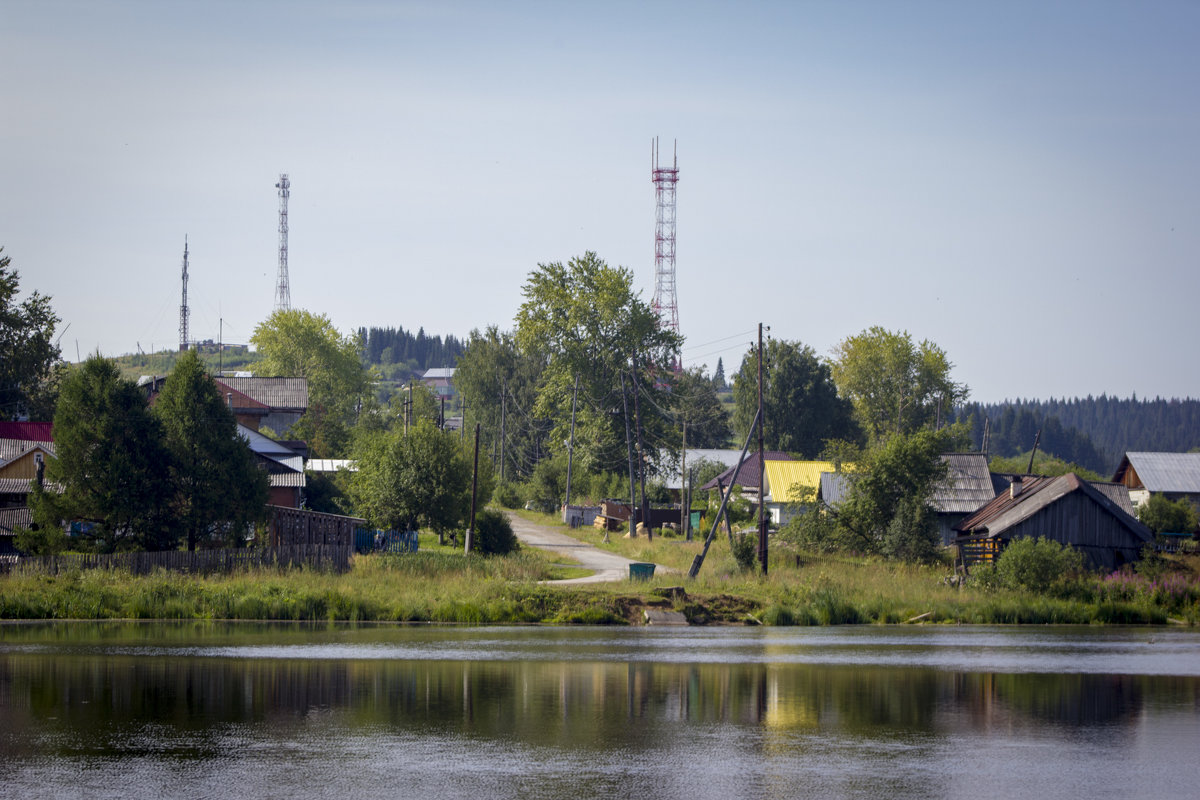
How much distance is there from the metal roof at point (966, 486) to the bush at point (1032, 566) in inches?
591

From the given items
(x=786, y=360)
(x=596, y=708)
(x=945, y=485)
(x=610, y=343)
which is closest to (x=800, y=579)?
(x=945, y=485)

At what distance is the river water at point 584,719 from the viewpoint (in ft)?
47.8

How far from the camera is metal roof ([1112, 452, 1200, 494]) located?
269 feet

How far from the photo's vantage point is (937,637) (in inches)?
1328

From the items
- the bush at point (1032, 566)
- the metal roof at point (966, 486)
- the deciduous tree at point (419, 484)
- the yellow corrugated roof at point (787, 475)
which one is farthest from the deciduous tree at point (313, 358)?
the bush at point (1032, 566)

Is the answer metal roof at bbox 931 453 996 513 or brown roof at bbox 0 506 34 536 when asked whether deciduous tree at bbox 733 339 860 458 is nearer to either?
metal roof at bbox 931 453 996 513

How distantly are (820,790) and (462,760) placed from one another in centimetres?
480

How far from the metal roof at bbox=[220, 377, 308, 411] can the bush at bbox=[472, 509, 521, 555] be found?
110 ft

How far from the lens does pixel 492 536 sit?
5509 cm

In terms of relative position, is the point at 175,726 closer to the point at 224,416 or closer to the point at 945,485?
the point at 224,416

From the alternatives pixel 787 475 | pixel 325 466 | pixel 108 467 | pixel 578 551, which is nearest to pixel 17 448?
pixel 108 467

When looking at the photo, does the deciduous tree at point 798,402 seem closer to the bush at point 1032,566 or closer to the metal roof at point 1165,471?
the metal roof at point 1165,471

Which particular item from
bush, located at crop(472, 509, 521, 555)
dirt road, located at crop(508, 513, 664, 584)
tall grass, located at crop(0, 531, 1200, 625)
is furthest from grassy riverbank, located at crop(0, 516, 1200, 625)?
bush, located at crop(472, 509, 521, 555)

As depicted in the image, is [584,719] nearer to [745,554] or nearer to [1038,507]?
[745,554]
